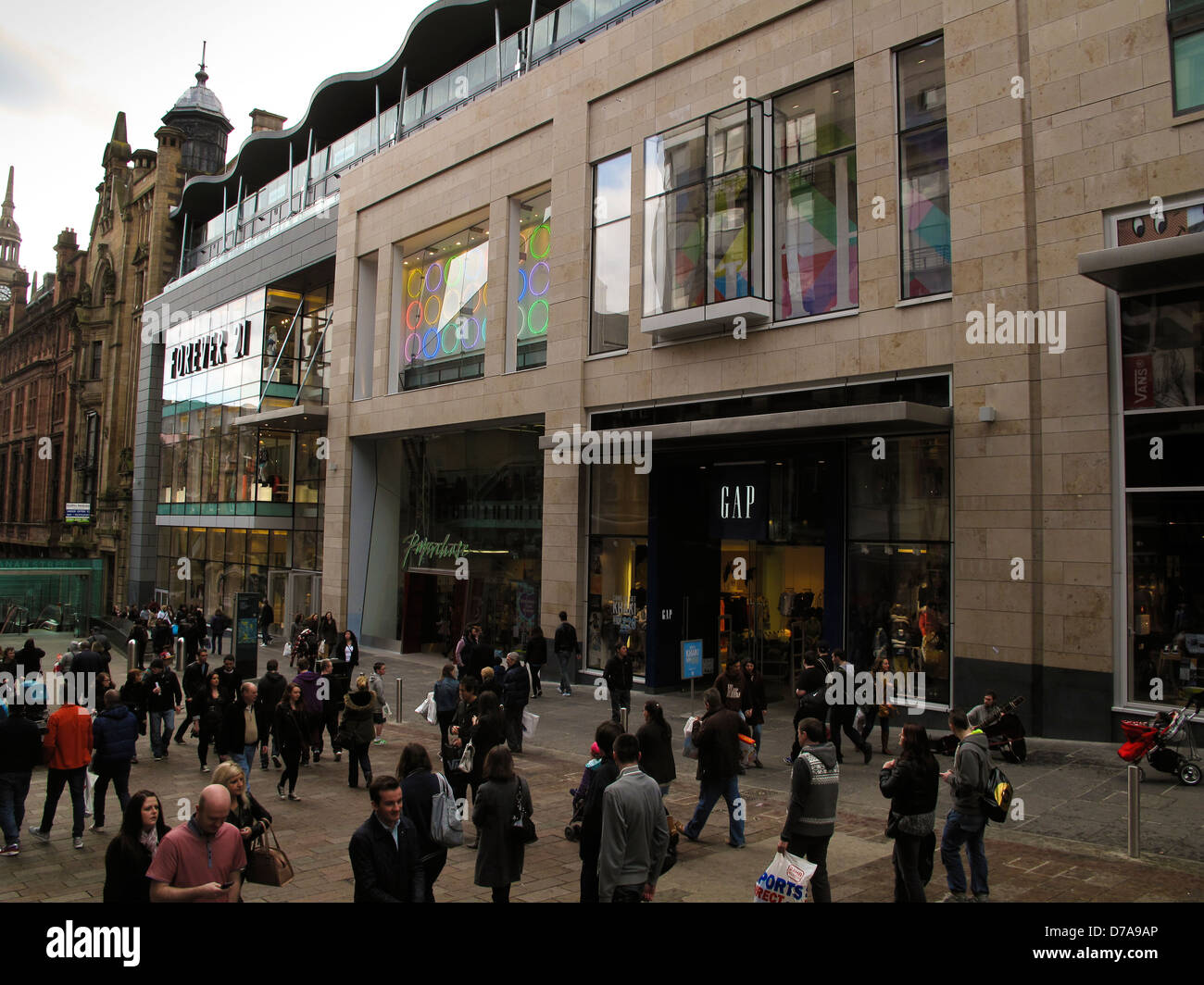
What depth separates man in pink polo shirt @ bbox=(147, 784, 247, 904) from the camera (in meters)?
5.12

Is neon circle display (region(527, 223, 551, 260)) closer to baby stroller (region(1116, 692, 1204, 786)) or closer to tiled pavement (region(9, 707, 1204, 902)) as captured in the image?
tiled pavement (region(9, 707, 1204, 902))

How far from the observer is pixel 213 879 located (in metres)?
5.30

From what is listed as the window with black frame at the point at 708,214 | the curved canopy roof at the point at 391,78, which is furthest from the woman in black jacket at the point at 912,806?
the curved canopy roof at the point at 391,78

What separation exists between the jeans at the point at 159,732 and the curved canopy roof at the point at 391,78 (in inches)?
829

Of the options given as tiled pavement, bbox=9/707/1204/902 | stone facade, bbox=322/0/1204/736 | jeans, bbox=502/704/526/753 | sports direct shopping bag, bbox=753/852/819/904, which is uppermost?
stone facade, bbox=322/0/1204/736

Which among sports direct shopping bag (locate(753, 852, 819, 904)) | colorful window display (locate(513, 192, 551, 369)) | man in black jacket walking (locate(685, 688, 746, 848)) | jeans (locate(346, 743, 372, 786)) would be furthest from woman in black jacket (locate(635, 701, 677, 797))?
colorful window display (locate(513, 192, 551, 369))

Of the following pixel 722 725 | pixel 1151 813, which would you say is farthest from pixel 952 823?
pixel 1151 813

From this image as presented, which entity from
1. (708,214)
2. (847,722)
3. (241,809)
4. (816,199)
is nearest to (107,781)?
(241,809)

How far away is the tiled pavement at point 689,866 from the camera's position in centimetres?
819

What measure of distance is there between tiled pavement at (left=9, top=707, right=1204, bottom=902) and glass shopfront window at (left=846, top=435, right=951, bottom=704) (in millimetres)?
5367
